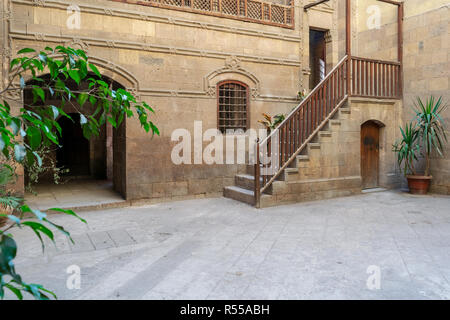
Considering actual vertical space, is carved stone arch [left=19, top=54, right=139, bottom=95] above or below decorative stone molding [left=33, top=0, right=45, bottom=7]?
below

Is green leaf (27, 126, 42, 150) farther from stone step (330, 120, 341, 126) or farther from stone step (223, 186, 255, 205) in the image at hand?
stone step (330, 120, 341, 126)

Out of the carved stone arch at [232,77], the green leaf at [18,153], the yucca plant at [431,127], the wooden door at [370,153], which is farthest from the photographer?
the wooden door at [370,153]

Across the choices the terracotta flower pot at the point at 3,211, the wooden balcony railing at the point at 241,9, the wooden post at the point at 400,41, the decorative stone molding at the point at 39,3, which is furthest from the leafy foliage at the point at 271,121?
the terracotta flower pot at the point at 3,211

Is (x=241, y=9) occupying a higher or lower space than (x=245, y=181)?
higher

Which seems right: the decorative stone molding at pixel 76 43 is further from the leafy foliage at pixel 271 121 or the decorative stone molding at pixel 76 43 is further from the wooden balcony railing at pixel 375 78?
the wooden balcony railing at pixel 375 78

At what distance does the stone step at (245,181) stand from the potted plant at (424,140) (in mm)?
3383

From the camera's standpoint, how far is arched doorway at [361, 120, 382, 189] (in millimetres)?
8188

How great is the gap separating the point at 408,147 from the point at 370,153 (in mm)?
905

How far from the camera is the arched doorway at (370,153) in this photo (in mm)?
8188

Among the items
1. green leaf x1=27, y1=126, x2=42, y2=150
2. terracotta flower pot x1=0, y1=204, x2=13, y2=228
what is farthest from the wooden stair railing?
green leaf x1=27, y1=126, x2=42, y2=150

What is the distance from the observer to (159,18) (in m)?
7.11

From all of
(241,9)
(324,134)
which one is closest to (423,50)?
(324,134)

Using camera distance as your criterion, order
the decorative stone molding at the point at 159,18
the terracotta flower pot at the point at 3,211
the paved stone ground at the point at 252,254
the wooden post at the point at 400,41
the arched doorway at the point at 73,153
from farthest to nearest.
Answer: the arched doorway at the point at 73,153 < the wooden post at the point at 400,41 < the decorative stone molding at the point at 159,18 < the terracotta flower pot at the point at 3,211 < the paved stone ground at the point at 252,254

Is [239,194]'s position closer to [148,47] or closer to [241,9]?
[148,47]
